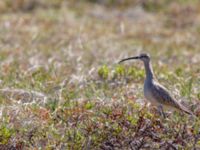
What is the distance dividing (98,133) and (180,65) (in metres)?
3.90

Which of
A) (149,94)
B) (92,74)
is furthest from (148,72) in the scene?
(92,74)

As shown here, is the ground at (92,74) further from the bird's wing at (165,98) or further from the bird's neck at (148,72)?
the bird's neck at (148,72)

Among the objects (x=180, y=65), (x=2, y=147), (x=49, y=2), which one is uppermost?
(x=2, y=147)

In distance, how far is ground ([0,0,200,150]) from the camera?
7.14 metres

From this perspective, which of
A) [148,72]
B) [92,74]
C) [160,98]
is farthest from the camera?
[92,74]

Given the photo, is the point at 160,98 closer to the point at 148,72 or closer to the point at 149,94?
the point at 149,94

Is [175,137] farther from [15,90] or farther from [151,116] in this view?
[15,90]

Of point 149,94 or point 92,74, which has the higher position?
point 149,94

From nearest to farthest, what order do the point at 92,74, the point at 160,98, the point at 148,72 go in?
the point at 160,98
the point at 148,72
the point at 92,74

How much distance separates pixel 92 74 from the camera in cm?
957

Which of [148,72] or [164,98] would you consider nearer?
[164,98]

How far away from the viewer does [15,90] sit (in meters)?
8.52

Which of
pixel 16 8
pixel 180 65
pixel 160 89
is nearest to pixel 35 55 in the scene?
pixel 180 65

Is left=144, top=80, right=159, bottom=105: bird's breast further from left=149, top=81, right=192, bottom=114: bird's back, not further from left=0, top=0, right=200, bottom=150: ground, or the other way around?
left=0, top=0, right=200, bottom=150: ground
